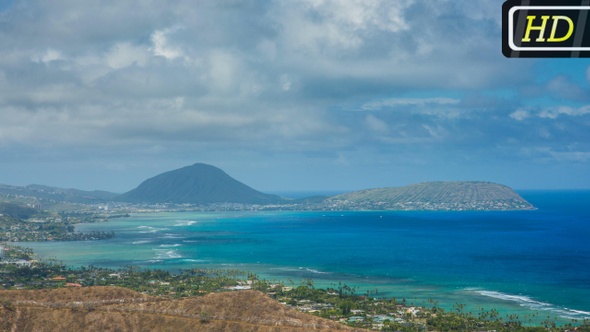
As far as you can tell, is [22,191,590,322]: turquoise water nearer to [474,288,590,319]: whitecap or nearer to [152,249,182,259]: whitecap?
[152,249,182,259]: whitecap

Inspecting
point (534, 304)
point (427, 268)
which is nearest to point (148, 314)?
point (534, 304)

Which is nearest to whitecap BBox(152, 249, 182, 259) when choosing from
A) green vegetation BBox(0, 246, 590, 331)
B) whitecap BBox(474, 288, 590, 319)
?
green vegetation BBox(0, 246, 590, 331)

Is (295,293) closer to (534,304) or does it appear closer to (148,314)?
(148,314)

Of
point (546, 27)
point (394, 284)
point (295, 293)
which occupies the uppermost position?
point (546, 27)

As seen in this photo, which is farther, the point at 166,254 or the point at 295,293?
the point at 166,254

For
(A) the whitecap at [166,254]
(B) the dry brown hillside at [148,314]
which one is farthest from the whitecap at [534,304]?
(A) the whitecap at [166,254]
